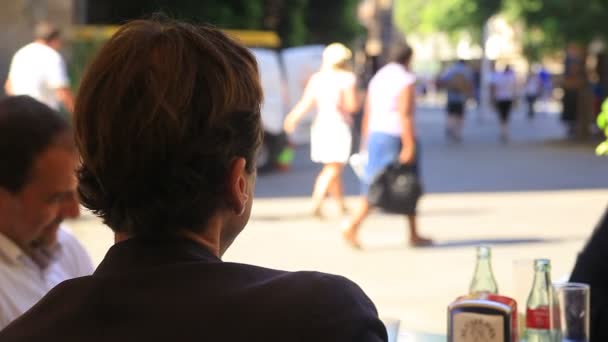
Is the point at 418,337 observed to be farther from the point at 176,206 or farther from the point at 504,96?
the point at 504,96

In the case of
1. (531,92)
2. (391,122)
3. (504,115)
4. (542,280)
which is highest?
(542,280)

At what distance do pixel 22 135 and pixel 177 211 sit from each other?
4.38 feet

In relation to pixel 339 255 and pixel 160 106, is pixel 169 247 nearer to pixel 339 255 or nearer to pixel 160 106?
pixel 160 106

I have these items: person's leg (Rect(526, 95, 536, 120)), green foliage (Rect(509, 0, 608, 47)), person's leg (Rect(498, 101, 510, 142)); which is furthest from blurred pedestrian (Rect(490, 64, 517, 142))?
person's leg (Rect(526, 95, 536, 120))

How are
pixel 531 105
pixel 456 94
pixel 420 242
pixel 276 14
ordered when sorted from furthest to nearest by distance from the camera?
pixel 531 105, pixel 276 14, pixel 456 94, pixel 420 242

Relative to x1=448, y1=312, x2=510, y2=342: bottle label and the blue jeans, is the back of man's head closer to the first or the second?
x1=448, y1=312, x2=510, y2=342: bottle label

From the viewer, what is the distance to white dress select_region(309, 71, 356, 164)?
10555 mm

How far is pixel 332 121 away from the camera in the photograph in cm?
1066

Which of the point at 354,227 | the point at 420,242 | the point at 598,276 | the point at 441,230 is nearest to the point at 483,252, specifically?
the point at 598,276

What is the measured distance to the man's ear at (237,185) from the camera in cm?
152

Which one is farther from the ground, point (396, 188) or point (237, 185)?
point (237, 185)

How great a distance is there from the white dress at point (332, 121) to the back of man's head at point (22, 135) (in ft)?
25.6

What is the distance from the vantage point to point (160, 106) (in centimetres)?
144

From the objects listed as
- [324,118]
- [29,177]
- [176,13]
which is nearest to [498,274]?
[324,118]
